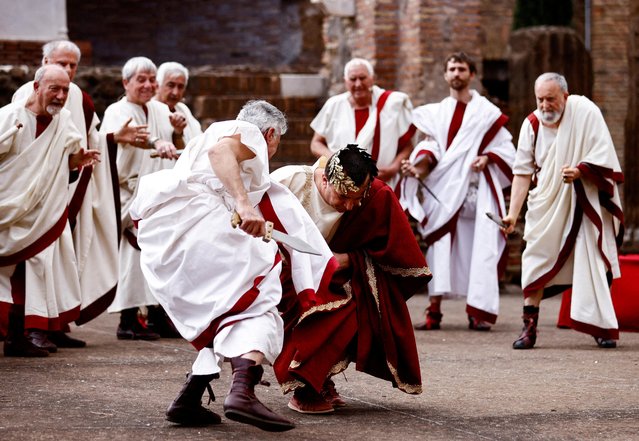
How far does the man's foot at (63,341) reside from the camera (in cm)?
847

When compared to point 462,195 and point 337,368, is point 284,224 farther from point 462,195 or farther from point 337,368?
point 462,195

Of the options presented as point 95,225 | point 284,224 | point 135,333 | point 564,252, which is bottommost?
point 135,333

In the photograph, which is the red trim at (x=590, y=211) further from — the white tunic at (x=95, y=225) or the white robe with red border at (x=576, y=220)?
the white tunic at (x=95, y=225)

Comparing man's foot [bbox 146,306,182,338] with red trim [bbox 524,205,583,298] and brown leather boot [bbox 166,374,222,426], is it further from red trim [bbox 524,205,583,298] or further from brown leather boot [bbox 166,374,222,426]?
brown leather boot [bbox 166,374,222,426]

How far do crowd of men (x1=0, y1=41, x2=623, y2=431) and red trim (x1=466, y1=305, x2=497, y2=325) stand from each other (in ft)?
0.04

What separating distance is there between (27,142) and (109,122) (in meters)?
1.15

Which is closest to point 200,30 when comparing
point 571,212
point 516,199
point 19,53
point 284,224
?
point 19,53

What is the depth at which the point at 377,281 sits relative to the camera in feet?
20.5

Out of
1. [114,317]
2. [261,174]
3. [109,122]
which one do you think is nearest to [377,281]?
[261,174]

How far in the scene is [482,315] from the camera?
9781mm

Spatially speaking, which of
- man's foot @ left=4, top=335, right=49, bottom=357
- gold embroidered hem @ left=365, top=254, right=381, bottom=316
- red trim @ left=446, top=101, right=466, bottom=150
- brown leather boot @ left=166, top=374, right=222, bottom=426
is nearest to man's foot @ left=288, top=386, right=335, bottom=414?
gold embroidered hem @ left=365, top=254, right=381, bottom=316

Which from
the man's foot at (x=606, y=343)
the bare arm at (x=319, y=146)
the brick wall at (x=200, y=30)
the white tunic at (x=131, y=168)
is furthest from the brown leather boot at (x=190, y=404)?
the brick wall at (x=200, y=30)

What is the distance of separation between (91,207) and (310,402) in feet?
10.6

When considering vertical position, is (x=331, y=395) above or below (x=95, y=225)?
below
